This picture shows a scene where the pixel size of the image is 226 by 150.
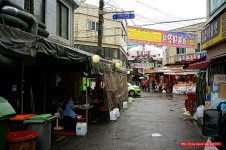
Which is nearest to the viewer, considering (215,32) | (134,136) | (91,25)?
(134,136)

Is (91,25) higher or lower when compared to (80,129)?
higher

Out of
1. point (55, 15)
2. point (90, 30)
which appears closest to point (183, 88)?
point (90, 30)

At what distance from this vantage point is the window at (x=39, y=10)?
12359 millimetres

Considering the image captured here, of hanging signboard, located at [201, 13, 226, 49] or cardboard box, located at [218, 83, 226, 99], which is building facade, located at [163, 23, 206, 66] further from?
cardboard box, located at [218, 83, 226, 99]

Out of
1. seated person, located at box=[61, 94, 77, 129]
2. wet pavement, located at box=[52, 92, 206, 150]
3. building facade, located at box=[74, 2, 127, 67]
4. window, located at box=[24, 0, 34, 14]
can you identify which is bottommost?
wet pavement, located at box=[52, 92, 206, 150]

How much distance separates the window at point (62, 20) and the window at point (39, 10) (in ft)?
6.80

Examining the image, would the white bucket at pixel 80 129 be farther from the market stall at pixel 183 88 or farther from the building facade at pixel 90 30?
the market stall at pixel 183 88

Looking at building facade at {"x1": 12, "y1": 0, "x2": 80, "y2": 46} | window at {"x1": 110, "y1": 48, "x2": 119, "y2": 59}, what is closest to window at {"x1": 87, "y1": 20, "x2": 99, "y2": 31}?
window at {"x1": 110, "y1": 48, "x2": 119, "y2": 59}

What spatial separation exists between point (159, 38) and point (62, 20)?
347 inches

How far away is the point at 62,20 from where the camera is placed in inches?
619

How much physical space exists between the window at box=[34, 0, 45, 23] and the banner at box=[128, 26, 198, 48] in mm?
7987

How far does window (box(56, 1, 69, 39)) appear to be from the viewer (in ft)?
49.7

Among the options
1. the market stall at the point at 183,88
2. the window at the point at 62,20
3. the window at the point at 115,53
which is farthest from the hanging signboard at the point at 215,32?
the window at the point at 115,53

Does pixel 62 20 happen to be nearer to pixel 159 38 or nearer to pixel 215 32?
pixel 159 38
